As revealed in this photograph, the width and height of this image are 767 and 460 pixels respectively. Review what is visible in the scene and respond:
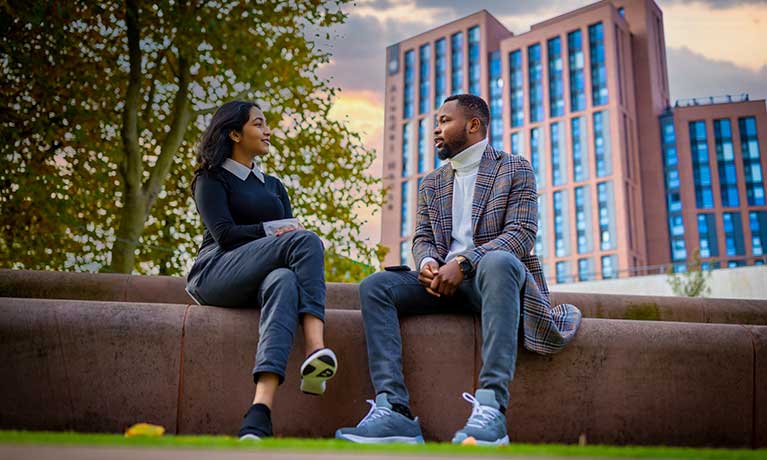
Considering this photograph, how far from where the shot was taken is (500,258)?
131 inches

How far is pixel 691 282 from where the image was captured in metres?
31.8

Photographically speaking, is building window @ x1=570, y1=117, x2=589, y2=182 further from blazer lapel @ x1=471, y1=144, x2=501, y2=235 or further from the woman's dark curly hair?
the woman's dark curly hair

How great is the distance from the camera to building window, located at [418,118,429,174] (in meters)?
82.5

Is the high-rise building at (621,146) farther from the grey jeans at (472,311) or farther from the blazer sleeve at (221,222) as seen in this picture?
the blazer sleeve at (221,222)

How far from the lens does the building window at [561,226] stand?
71.5 metres

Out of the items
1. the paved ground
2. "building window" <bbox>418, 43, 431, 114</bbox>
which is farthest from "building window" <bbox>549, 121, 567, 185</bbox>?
the paved ground

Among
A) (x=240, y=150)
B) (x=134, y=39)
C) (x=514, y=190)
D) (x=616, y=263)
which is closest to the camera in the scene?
(x=514, y=190)

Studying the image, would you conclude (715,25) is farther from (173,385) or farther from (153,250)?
(173,385)

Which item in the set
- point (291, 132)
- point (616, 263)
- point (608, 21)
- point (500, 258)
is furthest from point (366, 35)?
point (608, 21)

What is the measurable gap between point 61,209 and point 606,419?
846cm

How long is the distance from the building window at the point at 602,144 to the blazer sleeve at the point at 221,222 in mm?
70446

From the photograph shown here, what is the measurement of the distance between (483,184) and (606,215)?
225ft

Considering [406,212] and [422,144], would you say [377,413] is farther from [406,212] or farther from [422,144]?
[422,144]

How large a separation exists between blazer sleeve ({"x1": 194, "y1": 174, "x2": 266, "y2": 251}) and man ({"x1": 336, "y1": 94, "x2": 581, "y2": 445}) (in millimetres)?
653
